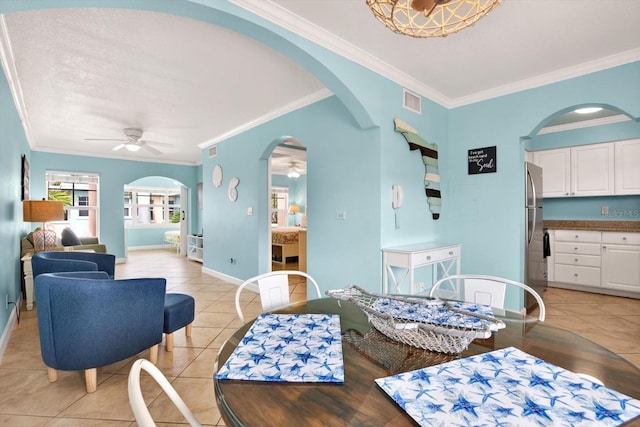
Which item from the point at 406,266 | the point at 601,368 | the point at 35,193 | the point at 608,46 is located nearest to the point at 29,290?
the point at 35,193

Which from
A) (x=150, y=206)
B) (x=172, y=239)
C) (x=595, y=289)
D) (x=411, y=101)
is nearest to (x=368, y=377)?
(x=411, y=101)

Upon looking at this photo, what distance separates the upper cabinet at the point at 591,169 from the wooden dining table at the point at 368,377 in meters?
4.46

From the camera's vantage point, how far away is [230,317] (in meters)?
3.48

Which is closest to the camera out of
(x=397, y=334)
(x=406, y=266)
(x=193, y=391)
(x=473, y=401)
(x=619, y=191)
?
(x=473, y=401)

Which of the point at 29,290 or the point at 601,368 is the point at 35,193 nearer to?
the point at 29,290

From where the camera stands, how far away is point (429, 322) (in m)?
1.17

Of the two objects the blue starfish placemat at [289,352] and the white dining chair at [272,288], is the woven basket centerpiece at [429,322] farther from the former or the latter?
the white dining chair at [272,288]

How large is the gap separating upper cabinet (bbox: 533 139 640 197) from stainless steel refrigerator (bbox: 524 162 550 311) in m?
1.32

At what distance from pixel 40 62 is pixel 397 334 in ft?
12.4

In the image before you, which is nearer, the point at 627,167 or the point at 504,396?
the point at 504,396

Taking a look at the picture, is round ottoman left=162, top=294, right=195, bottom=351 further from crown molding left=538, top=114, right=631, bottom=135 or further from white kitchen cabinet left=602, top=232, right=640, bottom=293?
crown molding left=538, top=114, right=631, bottom=135

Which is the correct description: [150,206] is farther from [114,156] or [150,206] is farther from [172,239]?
[114,156]

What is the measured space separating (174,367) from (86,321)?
731 millimetres

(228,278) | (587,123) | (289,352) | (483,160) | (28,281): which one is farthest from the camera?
(228,278)
